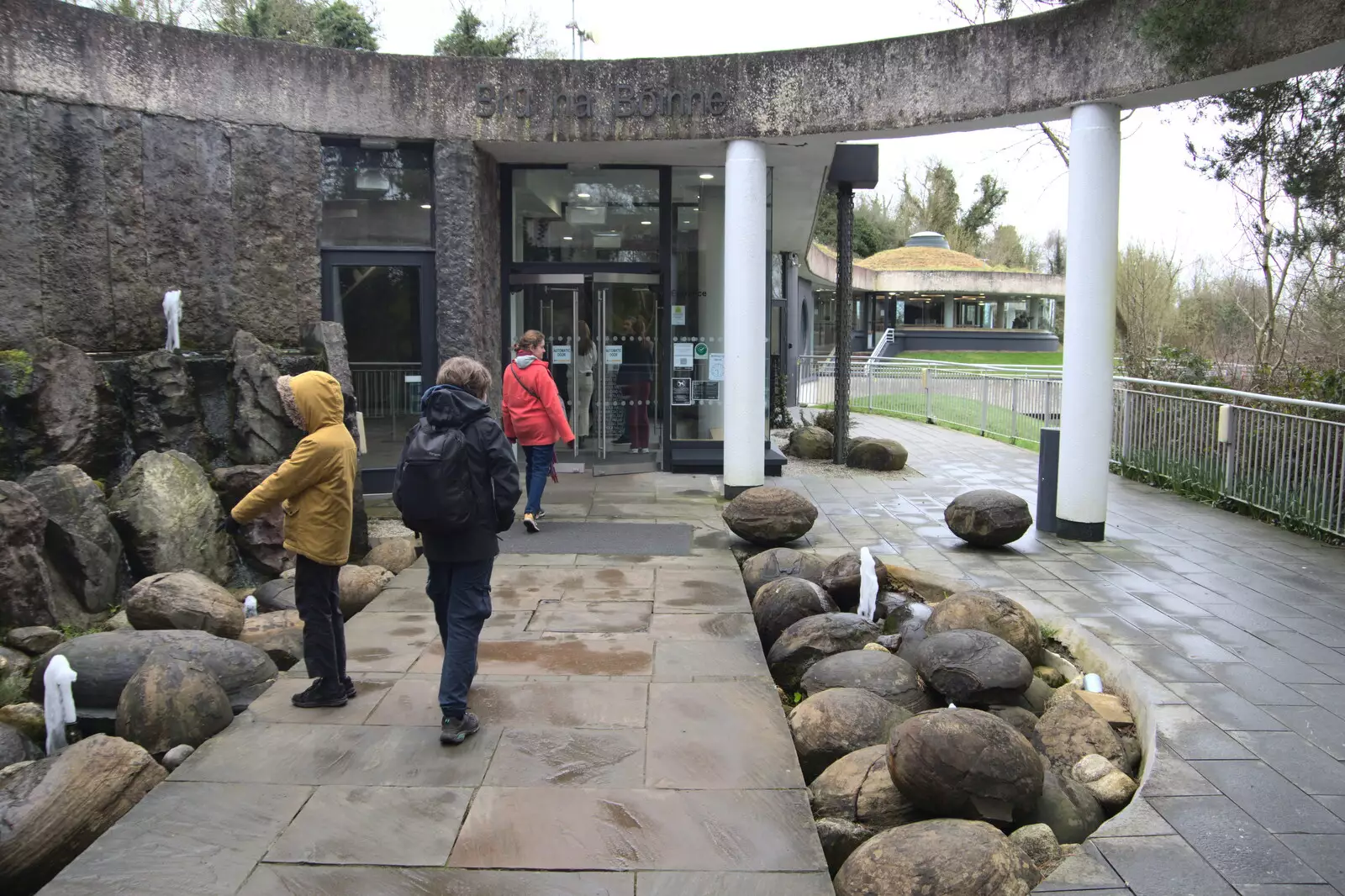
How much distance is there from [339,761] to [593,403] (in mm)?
9031

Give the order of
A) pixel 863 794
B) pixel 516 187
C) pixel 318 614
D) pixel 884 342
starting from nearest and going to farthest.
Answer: pixel 863 794 < pixel 318 614 < pixel 516 187 < pixel 884 342

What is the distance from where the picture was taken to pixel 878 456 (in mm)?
14281

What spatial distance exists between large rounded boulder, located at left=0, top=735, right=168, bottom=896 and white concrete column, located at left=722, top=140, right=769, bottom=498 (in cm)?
760

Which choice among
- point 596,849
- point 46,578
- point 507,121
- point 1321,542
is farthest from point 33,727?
point 1321,542

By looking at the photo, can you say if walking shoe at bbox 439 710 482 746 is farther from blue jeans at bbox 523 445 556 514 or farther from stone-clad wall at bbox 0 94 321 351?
stone-clad wall at bbox 0 94 321 351

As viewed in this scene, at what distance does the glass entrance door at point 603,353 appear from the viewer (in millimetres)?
13203

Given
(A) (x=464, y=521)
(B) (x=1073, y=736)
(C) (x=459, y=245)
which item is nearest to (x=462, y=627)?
(A) (x=464, y=521)

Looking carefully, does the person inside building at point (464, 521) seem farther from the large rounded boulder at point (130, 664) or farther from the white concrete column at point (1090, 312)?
the white concrete column at point (1090, 312)

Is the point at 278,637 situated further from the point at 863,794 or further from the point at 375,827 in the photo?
the point at 863,794

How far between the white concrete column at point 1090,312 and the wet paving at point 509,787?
180 inches

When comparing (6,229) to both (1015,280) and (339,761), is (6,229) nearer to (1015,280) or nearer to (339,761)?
(339,761)

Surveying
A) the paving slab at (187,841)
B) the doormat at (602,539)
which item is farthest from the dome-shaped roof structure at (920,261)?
the paving slab at (187,841)

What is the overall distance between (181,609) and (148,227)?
524 cm

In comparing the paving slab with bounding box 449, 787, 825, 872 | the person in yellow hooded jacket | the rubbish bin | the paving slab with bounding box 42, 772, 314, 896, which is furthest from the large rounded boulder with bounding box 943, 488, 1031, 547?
the paving slab with bounding box 42, 772, 314, 896
